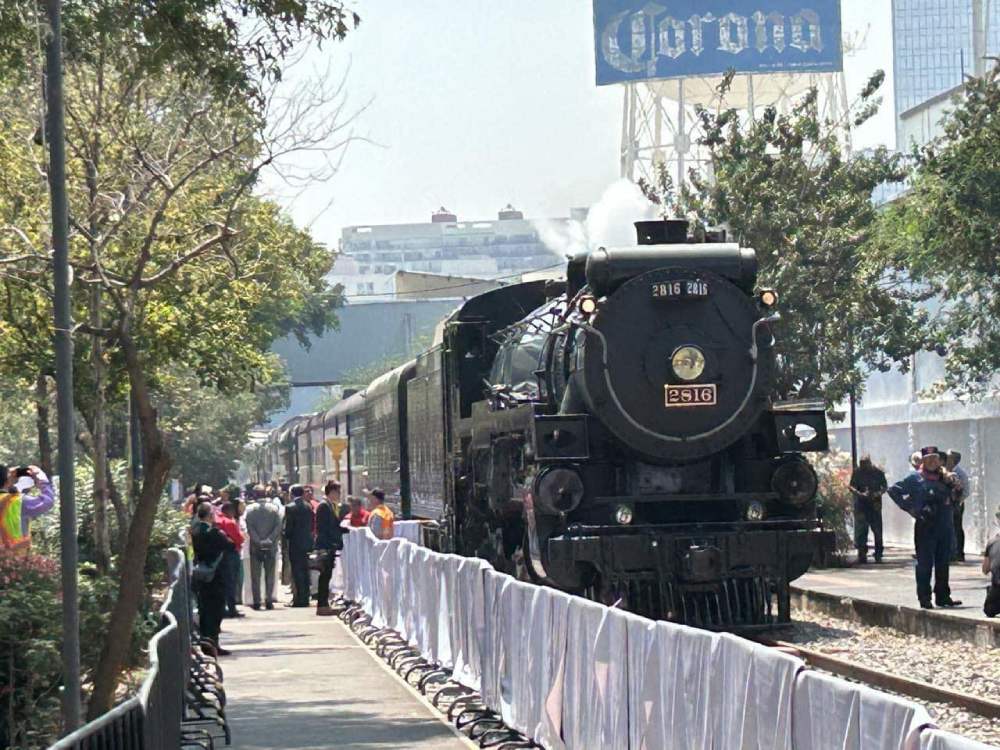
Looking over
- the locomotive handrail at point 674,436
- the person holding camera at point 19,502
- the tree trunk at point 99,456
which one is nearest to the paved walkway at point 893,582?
the locomotive handrail at point 674,436

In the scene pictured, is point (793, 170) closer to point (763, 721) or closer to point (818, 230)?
point (818, 230)

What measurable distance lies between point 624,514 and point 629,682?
741cm

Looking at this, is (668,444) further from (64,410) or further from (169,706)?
(64,410)

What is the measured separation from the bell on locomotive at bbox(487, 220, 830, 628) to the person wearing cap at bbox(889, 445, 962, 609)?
3.00m

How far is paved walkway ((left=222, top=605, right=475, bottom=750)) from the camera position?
43.6ft

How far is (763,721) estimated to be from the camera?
7.52 metres

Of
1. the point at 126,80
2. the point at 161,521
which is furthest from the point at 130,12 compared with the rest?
the point at 161,521

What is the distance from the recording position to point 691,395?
16.8 metres

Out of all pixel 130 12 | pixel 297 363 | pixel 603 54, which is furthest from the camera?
pixel 297 363

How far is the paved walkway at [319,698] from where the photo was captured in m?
13.3

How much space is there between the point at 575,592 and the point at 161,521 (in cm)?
1068

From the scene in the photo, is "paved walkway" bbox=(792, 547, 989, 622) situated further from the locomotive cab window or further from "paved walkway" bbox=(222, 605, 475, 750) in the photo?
"paved walkway" bbox=(222, 605, 475, 750)

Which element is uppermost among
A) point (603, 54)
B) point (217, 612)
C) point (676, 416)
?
point (603, 54)

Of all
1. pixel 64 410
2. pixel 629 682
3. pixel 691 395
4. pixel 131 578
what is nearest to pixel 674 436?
pixel 691 395
